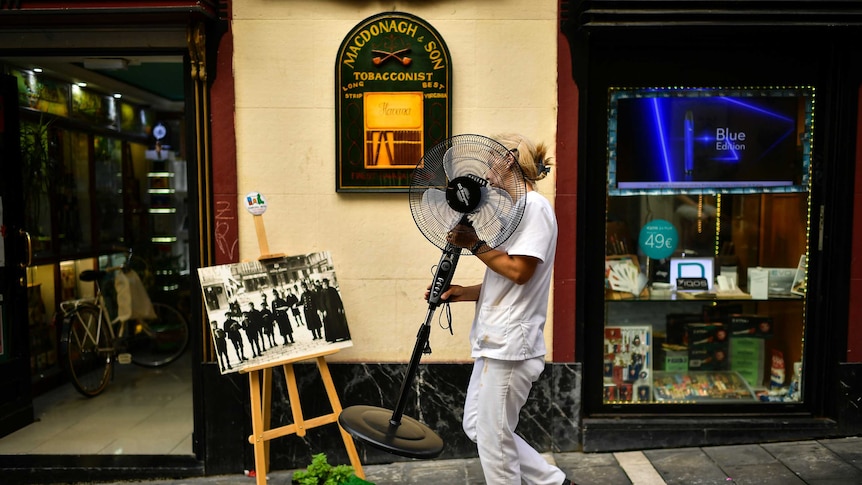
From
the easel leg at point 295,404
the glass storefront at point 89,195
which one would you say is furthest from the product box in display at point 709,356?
the glass storefront at point 89,195

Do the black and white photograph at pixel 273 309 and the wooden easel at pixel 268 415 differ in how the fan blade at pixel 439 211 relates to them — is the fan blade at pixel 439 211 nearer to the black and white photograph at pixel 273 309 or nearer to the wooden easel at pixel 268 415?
the black and white photograph at pixel 273 309

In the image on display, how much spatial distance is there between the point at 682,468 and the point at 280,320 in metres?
2.75

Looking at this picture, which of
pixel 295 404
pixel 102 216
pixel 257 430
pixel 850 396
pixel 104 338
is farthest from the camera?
pixel 102 216

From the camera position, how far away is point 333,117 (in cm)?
439

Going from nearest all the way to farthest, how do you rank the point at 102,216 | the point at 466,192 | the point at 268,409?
the point at 466,192 < the point at 268,409 < the point at 102,216

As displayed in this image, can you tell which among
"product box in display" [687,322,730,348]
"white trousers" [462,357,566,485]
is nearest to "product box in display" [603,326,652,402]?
"product box in display" [687,322,730,348]

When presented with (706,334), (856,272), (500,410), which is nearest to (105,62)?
(500,410)

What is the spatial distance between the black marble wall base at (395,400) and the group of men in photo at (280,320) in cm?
56

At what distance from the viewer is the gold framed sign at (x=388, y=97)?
434cm

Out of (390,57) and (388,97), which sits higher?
(390,57)

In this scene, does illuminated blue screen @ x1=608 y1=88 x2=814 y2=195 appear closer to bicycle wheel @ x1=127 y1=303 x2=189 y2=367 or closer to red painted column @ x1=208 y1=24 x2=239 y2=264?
red painted column @ x1=208 y1=24 x2=239 y2=264

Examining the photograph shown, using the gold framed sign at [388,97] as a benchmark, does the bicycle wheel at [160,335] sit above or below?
below

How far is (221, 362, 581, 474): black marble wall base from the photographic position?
448cm

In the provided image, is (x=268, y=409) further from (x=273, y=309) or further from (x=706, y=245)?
(x=706, y=245)
